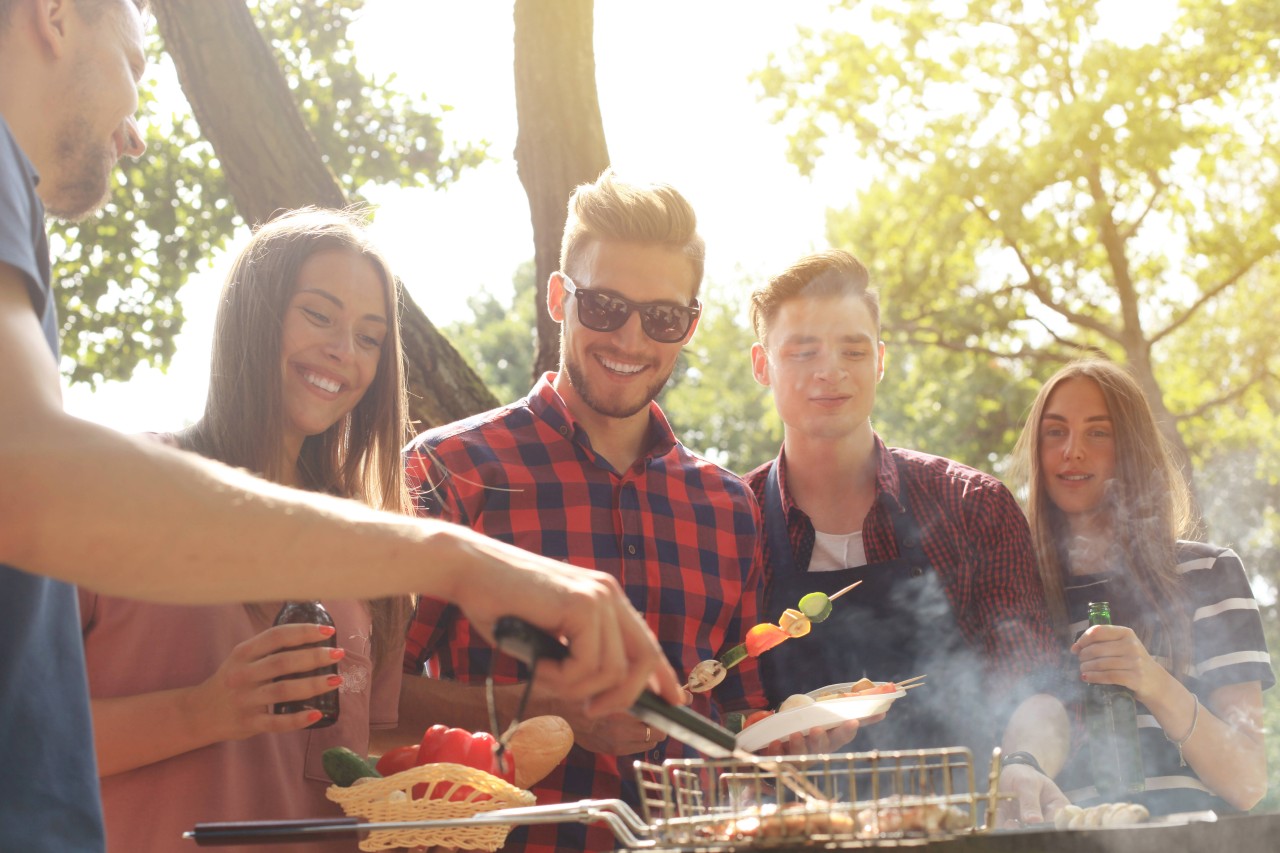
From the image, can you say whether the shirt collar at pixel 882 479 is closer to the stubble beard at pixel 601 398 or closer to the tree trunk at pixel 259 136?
the stubble beard at pixel 601 398

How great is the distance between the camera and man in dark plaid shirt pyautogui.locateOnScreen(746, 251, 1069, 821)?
4148 millimetres

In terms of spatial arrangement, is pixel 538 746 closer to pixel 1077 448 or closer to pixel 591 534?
pixel 591 534

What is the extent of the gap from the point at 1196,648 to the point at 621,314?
7.64 ft

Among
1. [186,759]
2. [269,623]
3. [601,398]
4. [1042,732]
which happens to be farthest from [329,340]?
[1042,732]

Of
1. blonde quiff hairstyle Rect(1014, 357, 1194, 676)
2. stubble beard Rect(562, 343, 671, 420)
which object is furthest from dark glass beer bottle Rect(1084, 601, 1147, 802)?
stubble beard Rect(562, 343, 671, 420)

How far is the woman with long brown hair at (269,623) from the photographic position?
8.86 feet

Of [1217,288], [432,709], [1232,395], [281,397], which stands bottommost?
[432,709]

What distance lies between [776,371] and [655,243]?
904 millimetres

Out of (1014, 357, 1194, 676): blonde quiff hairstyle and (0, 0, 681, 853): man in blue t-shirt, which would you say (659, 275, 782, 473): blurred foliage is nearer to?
(1014, 357, 1194, 676): blonde quiff hairstyle

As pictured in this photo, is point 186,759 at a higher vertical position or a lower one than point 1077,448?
lower

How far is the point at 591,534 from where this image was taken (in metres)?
3.83

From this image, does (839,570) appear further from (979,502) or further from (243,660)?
(243,660)

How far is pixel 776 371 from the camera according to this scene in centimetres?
464

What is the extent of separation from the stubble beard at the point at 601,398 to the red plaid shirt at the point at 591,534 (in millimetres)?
87
